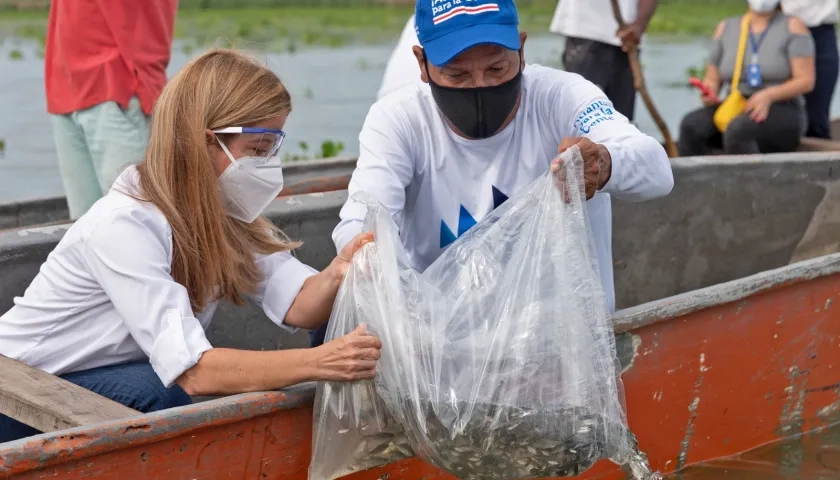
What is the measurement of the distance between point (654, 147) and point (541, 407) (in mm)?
830

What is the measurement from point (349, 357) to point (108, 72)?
211 cm

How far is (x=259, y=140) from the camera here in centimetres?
274

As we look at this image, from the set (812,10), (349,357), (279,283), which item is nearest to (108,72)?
(279,283)

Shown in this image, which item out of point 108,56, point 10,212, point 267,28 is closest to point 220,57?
point 108,56

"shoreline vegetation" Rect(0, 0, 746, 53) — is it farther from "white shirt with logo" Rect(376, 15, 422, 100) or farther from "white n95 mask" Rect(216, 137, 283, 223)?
"white n95 mask" Rect(216, 137, 283, 223)

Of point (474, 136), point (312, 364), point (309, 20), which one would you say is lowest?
point (309, 20)

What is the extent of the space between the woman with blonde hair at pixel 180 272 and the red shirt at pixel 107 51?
58.4 inches

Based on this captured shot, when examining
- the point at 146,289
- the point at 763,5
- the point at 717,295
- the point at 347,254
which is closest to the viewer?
the point at 146,289

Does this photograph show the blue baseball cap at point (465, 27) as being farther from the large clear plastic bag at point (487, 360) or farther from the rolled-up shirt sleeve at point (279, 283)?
the rolled-up shirt sleeve at point (279, 283)

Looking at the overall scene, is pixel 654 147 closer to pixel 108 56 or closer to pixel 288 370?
pixel 288 370

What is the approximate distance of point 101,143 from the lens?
4.25 m

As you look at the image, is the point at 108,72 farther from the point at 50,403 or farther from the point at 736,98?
the point at 736,98

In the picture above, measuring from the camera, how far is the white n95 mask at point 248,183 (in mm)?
2734

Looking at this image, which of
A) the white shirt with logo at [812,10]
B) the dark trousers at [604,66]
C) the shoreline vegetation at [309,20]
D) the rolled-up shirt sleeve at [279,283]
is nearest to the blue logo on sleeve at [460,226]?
the rolled-up shirt sleeve at [279,283]
